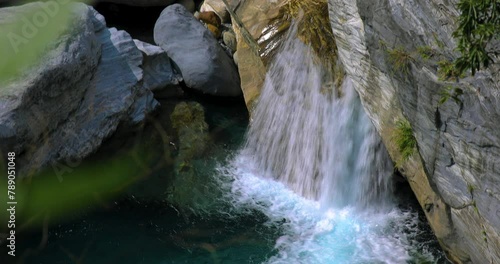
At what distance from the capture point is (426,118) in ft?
19.8

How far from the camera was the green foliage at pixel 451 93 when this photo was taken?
17.9ft

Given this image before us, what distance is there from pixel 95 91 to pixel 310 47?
3458 mm

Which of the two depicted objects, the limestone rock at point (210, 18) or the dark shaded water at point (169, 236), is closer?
the dark shaded water at point (169, 236)

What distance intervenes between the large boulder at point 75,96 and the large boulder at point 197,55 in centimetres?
84

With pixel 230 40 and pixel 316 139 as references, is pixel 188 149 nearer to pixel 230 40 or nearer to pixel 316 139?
pixel 316 139

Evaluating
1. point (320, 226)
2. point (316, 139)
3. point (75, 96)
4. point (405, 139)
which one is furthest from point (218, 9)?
point (405, 139)

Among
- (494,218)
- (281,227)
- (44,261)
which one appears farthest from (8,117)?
(494,218)

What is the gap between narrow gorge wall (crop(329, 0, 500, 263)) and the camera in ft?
17.5

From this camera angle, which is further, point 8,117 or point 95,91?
point 95,91

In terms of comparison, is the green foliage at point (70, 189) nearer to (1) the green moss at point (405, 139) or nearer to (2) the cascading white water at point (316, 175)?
(2) the cascading white water at point (316, 175)

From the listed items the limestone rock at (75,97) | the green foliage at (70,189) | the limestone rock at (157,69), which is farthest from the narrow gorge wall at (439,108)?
the limestone rock at (157,69)

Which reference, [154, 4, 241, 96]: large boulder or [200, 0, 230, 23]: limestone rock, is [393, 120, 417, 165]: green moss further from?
[200, 0, 230, 23]: limestone rock

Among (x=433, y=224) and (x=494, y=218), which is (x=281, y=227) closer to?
(x=433, y=224)

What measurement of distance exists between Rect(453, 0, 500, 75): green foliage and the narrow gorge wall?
54 centimetres
